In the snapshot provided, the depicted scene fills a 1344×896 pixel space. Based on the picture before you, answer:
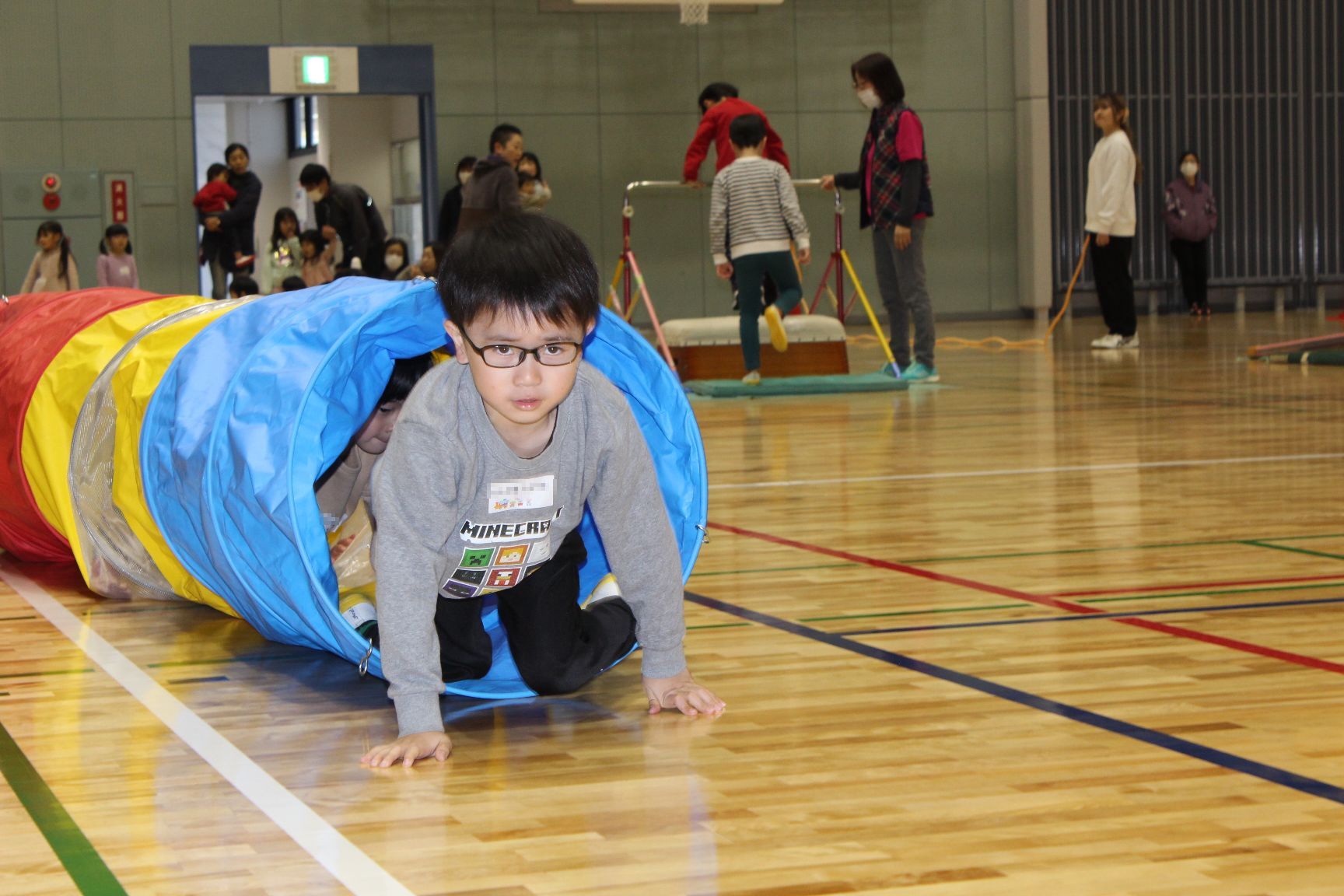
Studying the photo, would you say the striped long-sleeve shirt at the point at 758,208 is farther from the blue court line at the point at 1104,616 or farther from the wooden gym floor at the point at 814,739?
the blue court line at the point at 1104,616

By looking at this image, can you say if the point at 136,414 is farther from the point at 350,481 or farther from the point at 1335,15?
the point at 1335,15

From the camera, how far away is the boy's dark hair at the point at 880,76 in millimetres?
8414

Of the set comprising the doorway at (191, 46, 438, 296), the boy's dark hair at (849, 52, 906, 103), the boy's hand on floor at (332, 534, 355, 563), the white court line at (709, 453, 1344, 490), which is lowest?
the white court line at (709, 453, 1344, 490)

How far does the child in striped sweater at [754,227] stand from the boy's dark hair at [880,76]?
575 mm

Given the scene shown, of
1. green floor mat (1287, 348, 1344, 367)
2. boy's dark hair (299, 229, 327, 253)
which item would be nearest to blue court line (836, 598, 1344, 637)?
green floor mat (1287, 348, 1344, 367)

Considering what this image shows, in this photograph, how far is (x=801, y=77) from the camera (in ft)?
50.5

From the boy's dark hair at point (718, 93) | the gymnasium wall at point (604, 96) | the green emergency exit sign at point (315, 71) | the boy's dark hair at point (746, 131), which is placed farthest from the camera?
the green emergency exit sign at point (315, 71)

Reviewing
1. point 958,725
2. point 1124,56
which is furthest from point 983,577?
point 1124,56

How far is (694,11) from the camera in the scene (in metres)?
14.1

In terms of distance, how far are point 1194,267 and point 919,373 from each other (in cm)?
793

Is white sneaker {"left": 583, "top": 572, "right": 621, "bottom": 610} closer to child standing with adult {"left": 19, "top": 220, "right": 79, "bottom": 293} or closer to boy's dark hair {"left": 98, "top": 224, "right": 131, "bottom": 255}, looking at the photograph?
child standing with adult {"left": 19, "top": 220, "right": 79, "bottom": 293}

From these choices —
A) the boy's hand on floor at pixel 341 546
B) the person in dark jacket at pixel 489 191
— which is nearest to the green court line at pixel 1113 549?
the boy's hand on floor at pixel 341 546

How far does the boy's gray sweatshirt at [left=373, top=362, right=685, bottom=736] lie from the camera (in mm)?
2342

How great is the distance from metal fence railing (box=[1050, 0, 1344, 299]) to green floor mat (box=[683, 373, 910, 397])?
7733 mm
